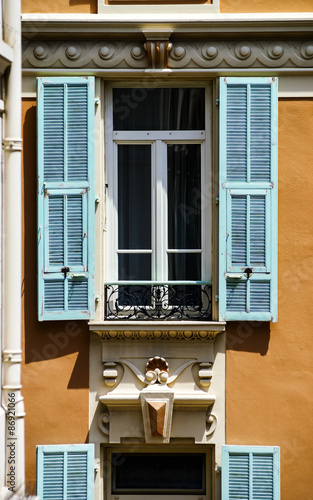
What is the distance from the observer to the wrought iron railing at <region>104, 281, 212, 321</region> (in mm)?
9742

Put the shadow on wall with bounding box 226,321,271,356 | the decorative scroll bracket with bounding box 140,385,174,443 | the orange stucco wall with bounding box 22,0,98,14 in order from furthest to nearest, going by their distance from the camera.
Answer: the orange stucco wall with bounding box 22,0,98,14 → the shadow on wall with bounding box 226,321,271,356 → the decorative scroll bracket with bounding box 140,385,174,443

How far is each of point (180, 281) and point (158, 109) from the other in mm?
1804

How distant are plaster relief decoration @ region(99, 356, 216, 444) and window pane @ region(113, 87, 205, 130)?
7.84ft

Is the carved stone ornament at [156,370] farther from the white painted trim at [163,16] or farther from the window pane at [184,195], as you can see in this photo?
the white painted trim at [163,16]

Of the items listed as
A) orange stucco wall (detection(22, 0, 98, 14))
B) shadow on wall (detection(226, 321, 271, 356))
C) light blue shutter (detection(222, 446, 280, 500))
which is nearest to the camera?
light blue shutter (detection(222, 446, 280, 500))

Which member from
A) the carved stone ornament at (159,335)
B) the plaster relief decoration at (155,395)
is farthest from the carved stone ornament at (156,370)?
the carved stone ornament at (159,335)

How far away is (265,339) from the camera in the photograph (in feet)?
31.5

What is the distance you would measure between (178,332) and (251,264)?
0.98m

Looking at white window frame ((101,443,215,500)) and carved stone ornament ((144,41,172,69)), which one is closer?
carved stone ornament ((144,41,172,69))

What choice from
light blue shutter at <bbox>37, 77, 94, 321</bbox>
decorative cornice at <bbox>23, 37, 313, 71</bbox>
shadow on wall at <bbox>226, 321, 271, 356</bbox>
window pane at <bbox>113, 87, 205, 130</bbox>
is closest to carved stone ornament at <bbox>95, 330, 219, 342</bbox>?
shadow on wall at <bbox>226, 321, 271, 356</bbox>

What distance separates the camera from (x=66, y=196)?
961 centimetres

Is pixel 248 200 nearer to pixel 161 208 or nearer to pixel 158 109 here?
pixel 161 208

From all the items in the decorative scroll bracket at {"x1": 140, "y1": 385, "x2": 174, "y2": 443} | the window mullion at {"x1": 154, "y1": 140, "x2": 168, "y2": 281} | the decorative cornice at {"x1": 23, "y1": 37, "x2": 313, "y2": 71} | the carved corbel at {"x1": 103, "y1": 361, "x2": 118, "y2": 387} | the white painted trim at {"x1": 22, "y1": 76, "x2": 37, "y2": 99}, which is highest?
the decorative cornice at {"x1": 23, "y1": 37, "x2": 313, "y2": 71}

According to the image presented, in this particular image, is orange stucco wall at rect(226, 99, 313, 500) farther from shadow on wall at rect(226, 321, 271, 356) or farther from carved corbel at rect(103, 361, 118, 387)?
carved corbel at rect(103, 361, 118, 387)
